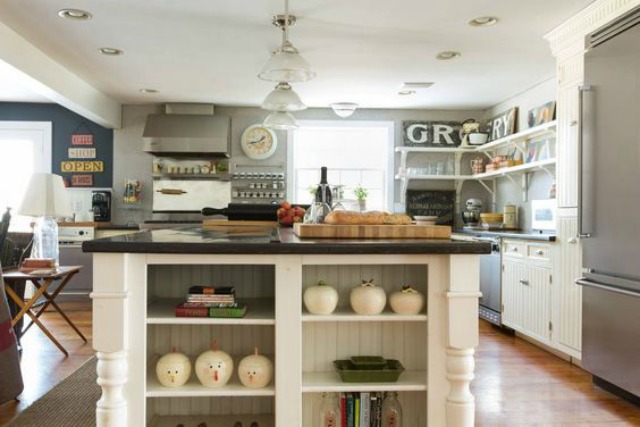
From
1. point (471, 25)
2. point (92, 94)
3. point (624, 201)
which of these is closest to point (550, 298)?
point (624, 201)

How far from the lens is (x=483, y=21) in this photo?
403cm

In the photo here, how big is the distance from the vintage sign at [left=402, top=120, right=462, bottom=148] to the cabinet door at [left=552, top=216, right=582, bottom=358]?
10.7ft

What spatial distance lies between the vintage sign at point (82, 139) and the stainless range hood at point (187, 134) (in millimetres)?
896

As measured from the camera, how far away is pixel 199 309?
6.89 ft

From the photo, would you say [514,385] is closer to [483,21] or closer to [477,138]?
[483,21]

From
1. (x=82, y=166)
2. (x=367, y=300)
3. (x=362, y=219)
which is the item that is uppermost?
(x=82, y=166)

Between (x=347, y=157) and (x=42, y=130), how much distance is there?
13.0 ft

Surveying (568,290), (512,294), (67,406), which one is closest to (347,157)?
(512,294)

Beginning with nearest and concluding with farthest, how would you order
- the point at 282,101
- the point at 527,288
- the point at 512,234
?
the point at 282,101 < the point at 527,288 < the point at 512,234

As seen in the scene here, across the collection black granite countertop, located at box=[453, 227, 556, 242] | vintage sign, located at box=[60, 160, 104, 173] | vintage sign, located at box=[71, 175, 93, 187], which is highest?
vintage sign, located at box=[60, 160, 104, 173]

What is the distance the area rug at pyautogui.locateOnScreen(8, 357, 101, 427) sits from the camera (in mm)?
2911

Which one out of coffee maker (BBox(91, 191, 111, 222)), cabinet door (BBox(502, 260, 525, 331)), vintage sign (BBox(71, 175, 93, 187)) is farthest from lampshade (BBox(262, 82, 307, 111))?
vintage sign (BBox(71, 175, 93, 187))

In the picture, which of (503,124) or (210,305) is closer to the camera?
(210,305)

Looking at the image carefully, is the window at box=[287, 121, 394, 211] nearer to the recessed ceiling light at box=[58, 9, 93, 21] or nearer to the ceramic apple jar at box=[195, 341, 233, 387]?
the recessed ceiling light at box=[58, 9, 93, 21]
